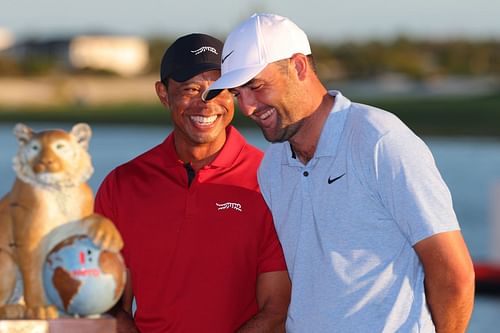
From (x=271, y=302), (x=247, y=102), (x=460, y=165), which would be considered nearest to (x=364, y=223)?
(x=247, y=102)

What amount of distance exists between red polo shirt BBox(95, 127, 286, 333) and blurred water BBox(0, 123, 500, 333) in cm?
774

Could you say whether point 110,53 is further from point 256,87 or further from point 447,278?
point 447,278

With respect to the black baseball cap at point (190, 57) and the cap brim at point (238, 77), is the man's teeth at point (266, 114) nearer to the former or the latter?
the cap brim at point (238, 77)

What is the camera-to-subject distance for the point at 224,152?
374cm

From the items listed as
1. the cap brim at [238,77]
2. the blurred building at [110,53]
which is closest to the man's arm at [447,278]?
the cap brim at [238,77]

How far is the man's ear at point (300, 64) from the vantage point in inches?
126

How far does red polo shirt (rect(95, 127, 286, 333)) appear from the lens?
11.6 ft

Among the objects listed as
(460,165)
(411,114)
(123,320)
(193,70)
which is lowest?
(411,114)

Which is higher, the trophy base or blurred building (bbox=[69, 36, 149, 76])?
the trophy base

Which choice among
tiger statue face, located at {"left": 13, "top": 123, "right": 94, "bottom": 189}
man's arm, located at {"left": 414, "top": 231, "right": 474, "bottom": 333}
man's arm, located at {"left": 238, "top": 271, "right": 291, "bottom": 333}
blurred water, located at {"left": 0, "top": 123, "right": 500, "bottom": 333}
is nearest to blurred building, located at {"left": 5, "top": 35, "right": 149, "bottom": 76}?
blurred water, located at {"left": 0, "top": 123, "right": 500, "bottom": 333}

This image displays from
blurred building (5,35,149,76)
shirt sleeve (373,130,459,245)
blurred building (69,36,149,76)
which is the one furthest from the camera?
blurred building (69,36,149,76)

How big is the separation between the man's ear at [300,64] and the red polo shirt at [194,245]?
562 mm

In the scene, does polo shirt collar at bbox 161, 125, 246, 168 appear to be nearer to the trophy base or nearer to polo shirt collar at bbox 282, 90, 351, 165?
polo shirt collar at bbox 282, 90, 351, 165

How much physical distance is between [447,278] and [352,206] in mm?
322
